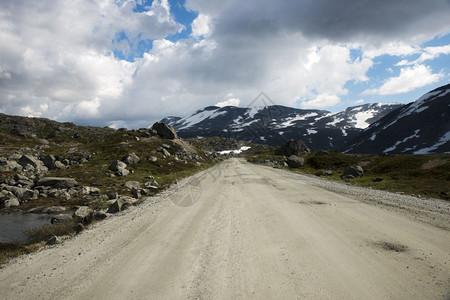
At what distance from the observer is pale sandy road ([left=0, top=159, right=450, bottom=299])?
645 cm

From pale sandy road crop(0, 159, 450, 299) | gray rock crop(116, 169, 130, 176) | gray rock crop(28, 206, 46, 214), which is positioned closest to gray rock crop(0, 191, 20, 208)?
gray rock crop(28, 206, 46, 214)

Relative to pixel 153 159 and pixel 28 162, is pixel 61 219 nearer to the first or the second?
pixel 28 162

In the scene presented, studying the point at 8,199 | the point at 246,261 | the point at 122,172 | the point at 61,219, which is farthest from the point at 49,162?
the point at 246,261

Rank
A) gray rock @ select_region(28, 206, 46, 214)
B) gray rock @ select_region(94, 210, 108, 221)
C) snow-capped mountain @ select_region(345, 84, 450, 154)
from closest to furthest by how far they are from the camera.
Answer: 1. gray rock @ select_region(94, 210, 108, 221)
2. gray rock @ select_region(28, 206, 46, 214)
3. snow-capped mountain @ select_region(345, 84, 450, 154)

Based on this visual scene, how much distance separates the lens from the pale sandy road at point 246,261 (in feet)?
21.2

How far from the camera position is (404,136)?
180000 millimetres

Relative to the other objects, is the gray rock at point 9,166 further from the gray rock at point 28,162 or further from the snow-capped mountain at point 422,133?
the snow-capped mountain at point 422,133

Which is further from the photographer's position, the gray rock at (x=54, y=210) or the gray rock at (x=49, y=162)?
the gray rock at (x=49, y=162)

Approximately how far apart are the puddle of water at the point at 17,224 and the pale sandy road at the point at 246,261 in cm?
512

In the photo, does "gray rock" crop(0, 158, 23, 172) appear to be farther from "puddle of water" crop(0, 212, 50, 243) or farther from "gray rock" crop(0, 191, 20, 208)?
"puddle of water" crop(0, 212, 50, 243)

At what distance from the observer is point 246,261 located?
26.6 feet

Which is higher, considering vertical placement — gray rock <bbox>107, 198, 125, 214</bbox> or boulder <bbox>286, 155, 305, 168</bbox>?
gray rock <bbox>107, 198, 125, 214</bbox>

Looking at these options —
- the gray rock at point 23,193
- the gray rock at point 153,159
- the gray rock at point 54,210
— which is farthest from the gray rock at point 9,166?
the gray rock at point 153,159

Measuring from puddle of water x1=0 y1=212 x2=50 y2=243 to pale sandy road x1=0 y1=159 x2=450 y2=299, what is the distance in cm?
512
